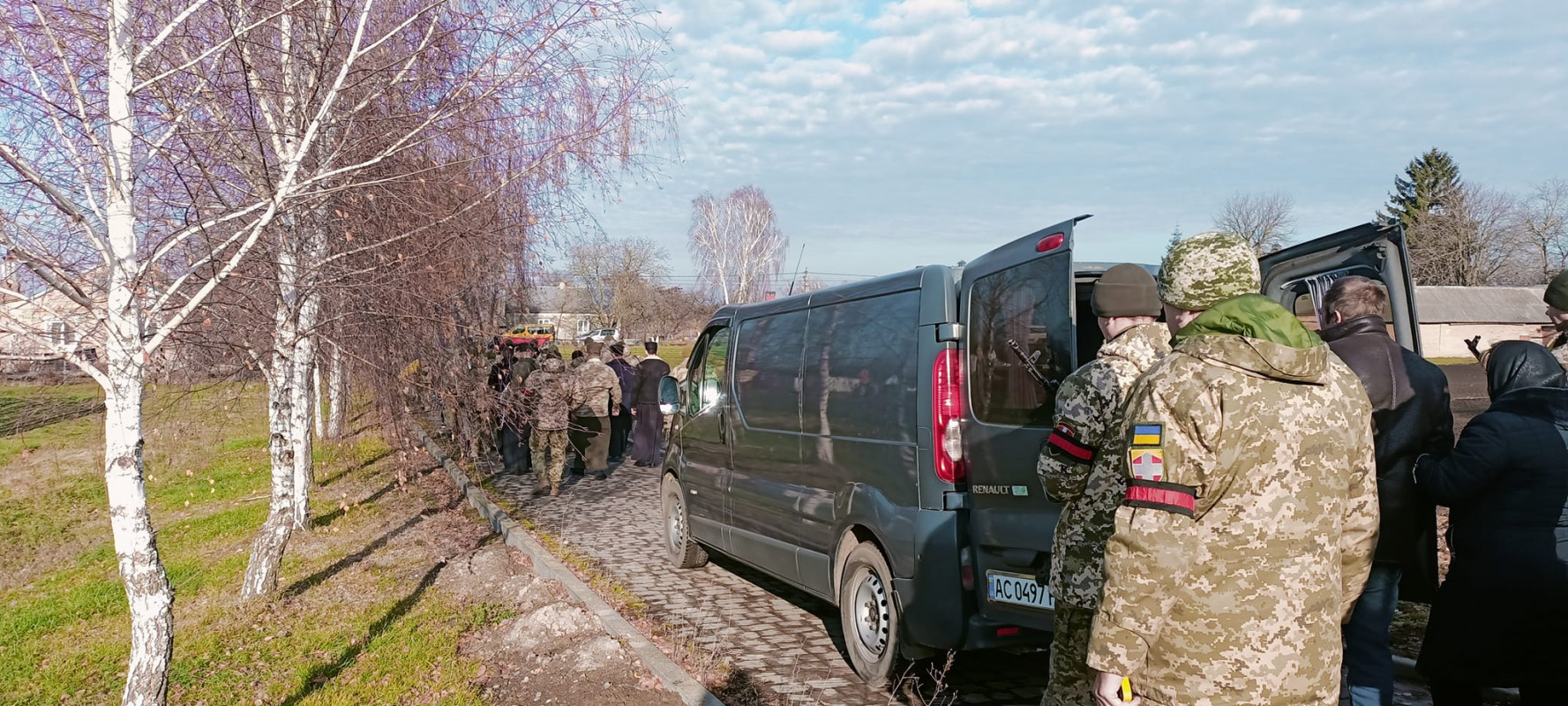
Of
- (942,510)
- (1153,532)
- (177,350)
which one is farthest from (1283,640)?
(177,350)

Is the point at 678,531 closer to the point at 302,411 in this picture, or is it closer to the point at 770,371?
the point at 770,371

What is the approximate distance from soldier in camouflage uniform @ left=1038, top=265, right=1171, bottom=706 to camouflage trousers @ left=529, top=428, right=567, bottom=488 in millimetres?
9220

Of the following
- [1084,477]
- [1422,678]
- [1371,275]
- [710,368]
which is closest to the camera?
[1084,477]

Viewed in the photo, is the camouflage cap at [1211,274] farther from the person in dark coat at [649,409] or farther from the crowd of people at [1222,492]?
the person in dark coat at [649,409]

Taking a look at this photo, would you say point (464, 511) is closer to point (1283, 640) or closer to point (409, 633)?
point (409, 633)

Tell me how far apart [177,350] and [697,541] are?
3.94 meters

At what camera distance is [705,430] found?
777 centimetres

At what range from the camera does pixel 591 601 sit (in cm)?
670

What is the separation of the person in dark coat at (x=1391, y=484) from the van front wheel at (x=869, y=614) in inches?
80.0

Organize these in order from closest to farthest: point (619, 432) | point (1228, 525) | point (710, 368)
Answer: point (1228, 525) < point (710, 368) < point (619, 432)

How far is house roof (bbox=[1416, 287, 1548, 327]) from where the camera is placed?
205ft

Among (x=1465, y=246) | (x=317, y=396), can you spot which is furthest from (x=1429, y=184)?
(x=317, y=396)

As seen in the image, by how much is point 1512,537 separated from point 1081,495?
202 centimetres

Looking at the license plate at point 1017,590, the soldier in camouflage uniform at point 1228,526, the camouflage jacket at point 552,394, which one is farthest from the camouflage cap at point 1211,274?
the camouflage jacket at point 552,394
